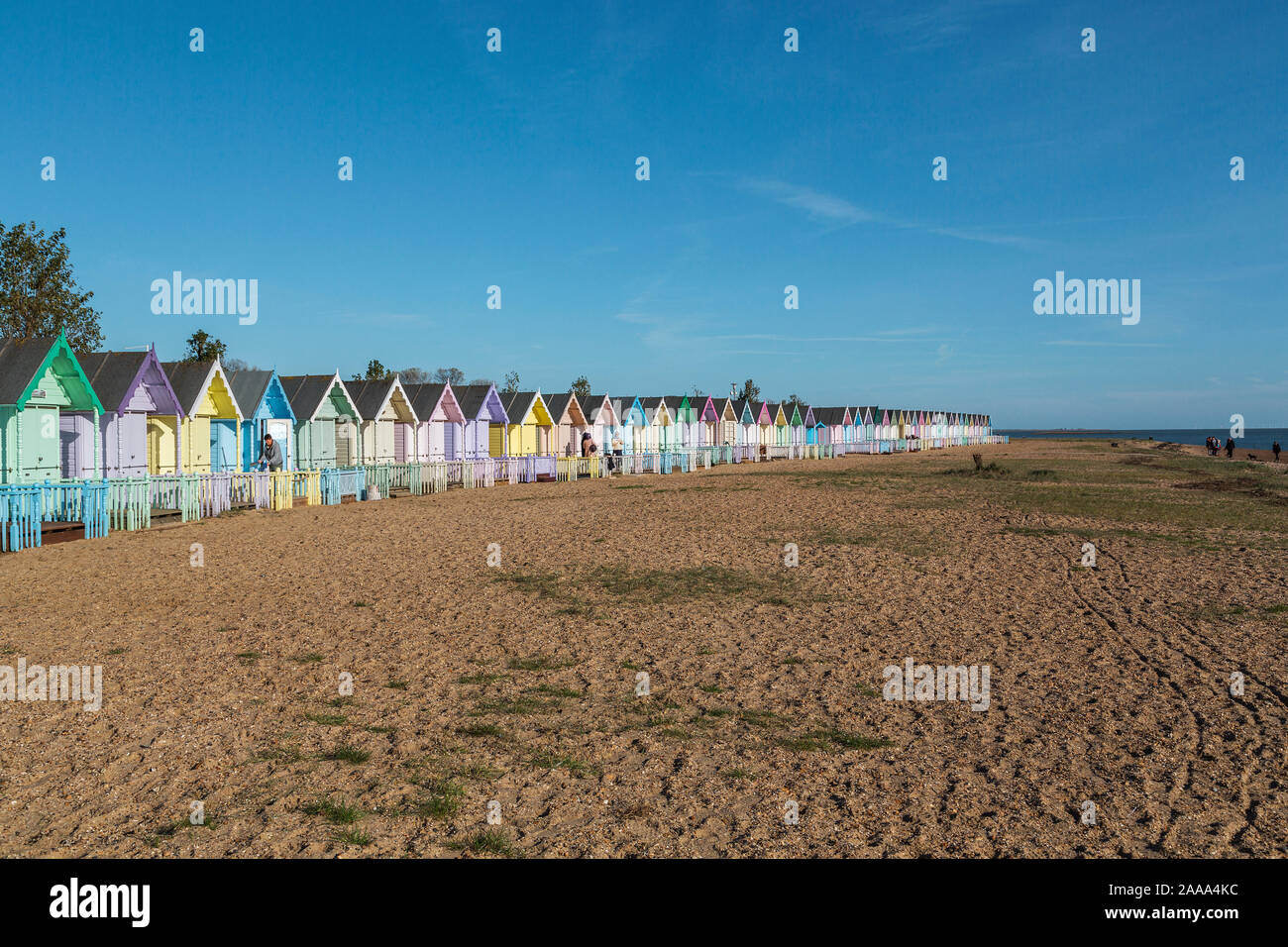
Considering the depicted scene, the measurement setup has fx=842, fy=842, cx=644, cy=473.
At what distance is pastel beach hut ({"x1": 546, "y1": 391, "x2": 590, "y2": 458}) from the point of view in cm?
4562

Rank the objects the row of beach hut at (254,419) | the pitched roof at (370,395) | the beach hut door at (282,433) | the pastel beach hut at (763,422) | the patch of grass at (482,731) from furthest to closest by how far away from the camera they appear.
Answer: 1. the pastel beach hut at (763,422)
2. the pitched roof at (370,395)
3. the beach hut door at (282,433)
4. the row of beach hut at (254,419)
5. the patch of grass at (482,731)

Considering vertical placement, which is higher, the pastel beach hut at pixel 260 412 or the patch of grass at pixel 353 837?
the pastel beach hut at pixel 260 412

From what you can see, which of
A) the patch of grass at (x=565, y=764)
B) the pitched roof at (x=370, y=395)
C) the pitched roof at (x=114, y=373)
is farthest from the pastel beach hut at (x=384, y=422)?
the patch of grass at (x=565, y=764)

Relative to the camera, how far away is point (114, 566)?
45.4 ft

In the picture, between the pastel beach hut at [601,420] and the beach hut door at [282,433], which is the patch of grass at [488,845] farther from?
the pastel beach hut at [601,420]

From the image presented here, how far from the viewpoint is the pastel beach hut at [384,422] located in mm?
32906

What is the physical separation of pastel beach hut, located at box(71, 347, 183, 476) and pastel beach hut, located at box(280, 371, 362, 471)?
6.04 metres

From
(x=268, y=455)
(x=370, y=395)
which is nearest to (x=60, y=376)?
(x=268, y=455)

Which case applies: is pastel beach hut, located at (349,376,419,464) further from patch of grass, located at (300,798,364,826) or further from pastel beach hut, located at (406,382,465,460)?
patch of grass, located at (300,798,364,826)

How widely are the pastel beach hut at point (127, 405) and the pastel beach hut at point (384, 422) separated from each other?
28.8 feet

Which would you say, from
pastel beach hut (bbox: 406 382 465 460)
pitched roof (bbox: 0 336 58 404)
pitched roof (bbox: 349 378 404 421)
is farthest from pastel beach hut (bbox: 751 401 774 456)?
pitched roof (bbox: 0 336 58 404)
